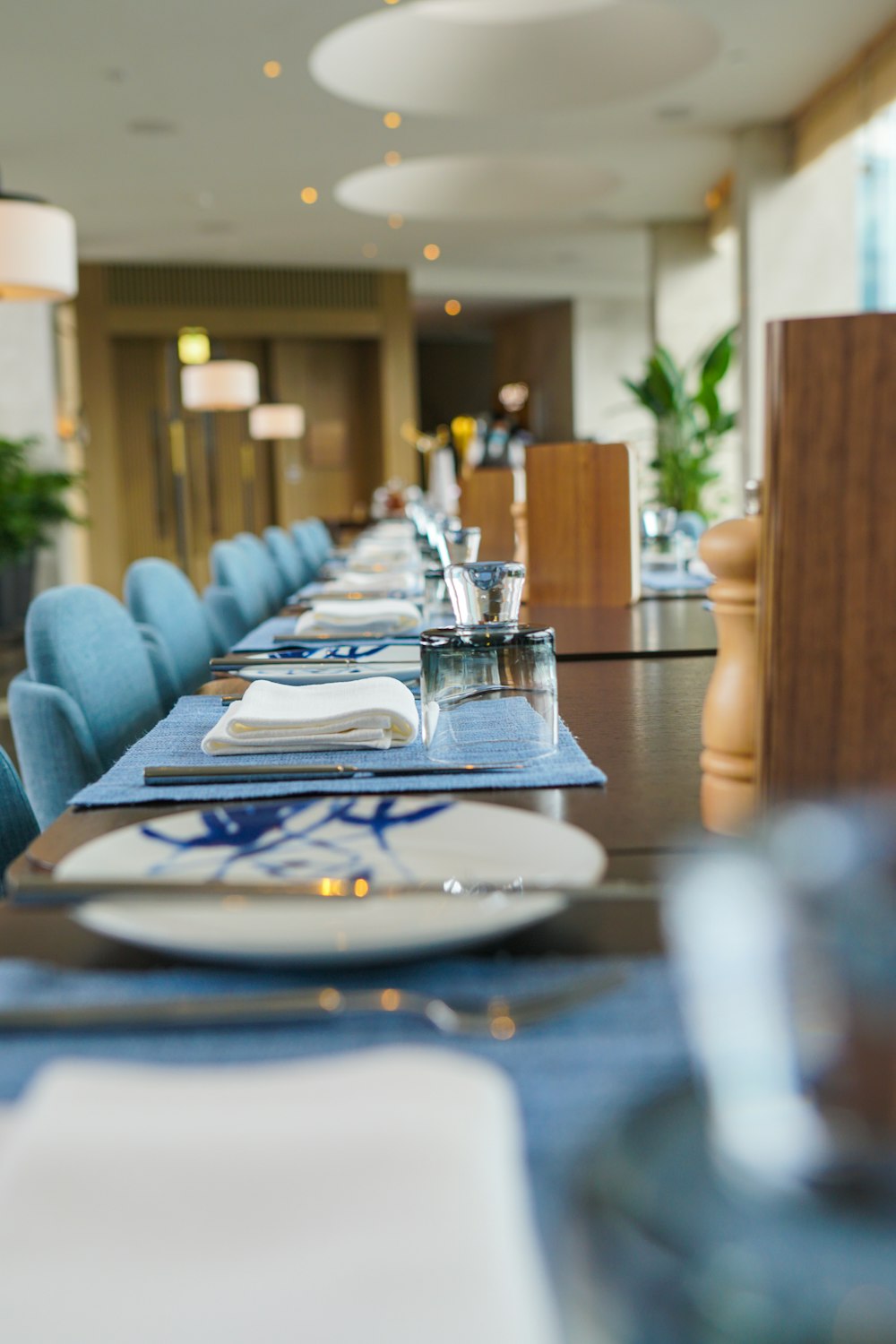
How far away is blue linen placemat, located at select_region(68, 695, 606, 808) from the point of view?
2.93 feet

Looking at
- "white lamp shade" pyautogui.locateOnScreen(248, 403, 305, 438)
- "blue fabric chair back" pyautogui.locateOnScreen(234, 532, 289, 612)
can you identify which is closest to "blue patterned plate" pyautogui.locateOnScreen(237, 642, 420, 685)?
"blue fabric chair back" pyautogui.locateOnScreen(234, 532, 289, 612)

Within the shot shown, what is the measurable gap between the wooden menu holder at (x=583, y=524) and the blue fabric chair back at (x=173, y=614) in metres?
0.66

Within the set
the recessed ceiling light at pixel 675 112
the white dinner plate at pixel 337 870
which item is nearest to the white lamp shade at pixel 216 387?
the recessed ceiling light at pixel 675 112

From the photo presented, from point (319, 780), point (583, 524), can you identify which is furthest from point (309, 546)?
point (319, 780)

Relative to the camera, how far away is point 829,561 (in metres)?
0.68

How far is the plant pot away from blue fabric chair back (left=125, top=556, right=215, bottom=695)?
5.94 metres

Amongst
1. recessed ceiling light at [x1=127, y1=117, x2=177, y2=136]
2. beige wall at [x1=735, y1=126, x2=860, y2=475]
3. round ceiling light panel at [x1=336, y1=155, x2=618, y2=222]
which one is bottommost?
beige wall at [x1=735, y1=126, x2=860, y2=475]

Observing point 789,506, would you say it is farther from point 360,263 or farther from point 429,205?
point 360,263

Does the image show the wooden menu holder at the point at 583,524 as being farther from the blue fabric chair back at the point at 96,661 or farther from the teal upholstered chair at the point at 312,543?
the teal upholstered chair at the point at 312,543

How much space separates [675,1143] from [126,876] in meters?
0.42

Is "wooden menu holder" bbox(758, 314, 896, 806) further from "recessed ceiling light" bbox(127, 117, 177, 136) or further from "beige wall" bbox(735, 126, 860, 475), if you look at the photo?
"beige wall" bbox(735, 126, 860, 475)

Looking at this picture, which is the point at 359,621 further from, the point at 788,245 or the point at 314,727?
the point at 788,245

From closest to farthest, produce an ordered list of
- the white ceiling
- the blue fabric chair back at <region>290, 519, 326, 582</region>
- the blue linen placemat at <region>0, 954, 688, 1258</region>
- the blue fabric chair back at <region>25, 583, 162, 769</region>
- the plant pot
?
the blue linen placemat at <region>0, 954, 688, 1258</region>, the blue fabric chair back at <region>25, 583, 162, 769</region>, the blue fabric chair back at <region>290, 519, 326, 582</region>, the white ceiling, the plant pot

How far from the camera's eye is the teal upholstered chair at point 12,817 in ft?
3.95
